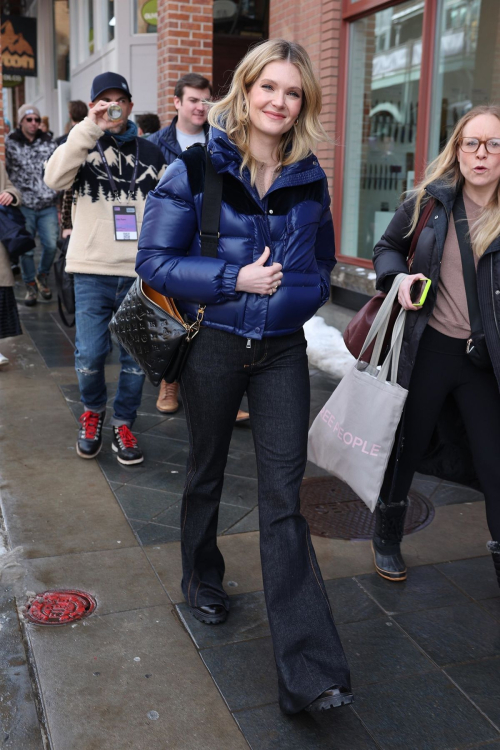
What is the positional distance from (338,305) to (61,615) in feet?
19.0

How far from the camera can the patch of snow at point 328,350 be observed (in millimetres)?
7133

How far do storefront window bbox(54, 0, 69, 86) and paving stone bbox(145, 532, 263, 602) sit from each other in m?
18.7

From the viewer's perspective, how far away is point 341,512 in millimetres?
4371

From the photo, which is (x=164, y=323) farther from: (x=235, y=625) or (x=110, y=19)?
(x=110, y=19)

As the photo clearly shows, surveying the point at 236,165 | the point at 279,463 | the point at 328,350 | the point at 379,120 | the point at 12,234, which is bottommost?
the point at 328,350

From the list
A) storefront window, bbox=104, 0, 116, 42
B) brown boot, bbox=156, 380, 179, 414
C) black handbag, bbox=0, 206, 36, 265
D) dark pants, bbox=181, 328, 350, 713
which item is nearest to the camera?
dark pants, bbox=181, 328, 350, 713

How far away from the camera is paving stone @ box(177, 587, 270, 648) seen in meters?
3.10

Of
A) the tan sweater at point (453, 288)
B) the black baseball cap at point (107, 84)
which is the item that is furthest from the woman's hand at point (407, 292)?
the black baseball cap at point (107, 84)

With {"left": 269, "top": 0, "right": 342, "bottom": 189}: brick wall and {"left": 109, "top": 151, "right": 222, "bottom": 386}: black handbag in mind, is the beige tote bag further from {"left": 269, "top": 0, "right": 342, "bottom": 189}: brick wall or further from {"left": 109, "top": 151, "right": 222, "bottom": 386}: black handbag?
{"left": 269, "top": 0, "right": 342, "bottom": 189}: brick wall

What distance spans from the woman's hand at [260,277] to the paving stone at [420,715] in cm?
145

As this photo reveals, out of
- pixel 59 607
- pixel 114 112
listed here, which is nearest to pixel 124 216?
pixel 114 112

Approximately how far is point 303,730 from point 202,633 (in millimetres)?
652

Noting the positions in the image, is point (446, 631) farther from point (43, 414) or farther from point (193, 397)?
point (43, 414)

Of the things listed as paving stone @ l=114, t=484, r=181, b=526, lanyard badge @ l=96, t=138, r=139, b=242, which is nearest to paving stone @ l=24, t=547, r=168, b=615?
paving stone @ l=114, t=484, r=181, b=526
